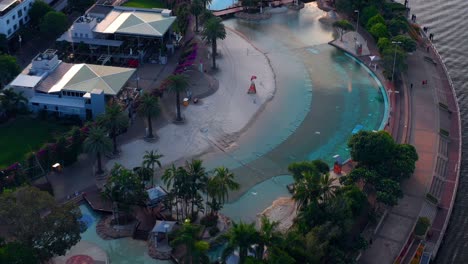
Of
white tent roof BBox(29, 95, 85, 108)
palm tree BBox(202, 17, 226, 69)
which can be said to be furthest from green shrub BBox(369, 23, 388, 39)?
white tent roof BBox(29, 95, 85, 108)

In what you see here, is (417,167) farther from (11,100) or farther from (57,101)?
(11,100)

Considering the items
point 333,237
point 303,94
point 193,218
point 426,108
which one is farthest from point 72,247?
point 426,108

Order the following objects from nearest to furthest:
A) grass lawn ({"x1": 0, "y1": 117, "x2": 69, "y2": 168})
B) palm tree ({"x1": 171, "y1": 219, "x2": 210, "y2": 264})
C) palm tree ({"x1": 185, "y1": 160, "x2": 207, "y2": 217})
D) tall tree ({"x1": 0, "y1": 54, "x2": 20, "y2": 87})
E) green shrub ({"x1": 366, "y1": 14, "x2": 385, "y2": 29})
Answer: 1. palm tree ({"x1": 171, "y1": 219, "x2": 210, "y2": 264})
2. palm tree ({"x1": 185, "y1": 160, "x2": 207, "y2": 217})
3. grass lawn ({"x1": 0, "y1": 117, "x2": 69, "y2": 168})
4. tall tree ({"x1": 0, "y1": 54, "x2": 20, "y2": 87})
5. green shrub ({"x1": 366, "y1": 14, "x2": 385, "y2": 29})

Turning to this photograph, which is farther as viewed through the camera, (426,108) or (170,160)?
(426,108)

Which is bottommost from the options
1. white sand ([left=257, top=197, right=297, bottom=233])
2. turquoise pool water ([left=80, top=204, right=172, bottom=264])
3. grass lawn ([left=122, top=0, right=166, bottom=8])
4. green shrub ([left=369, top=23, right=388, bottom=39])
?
turquoise pool water ([left=80, top=204, right=172, bottom=264])

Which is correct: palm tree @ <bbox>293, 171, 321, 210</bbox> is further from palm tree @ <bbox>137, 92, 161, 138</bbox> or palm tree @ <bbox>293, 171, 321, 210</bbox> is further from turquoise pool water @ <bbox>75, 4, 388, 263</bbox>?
palm tree @ <bbox>137, 92, 161, 138</bbox>

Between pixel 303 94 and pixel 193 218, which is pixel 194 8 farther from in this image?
pixel 193 218

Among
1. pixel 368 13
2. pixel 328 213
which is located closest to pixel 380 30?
pixel 368 13
